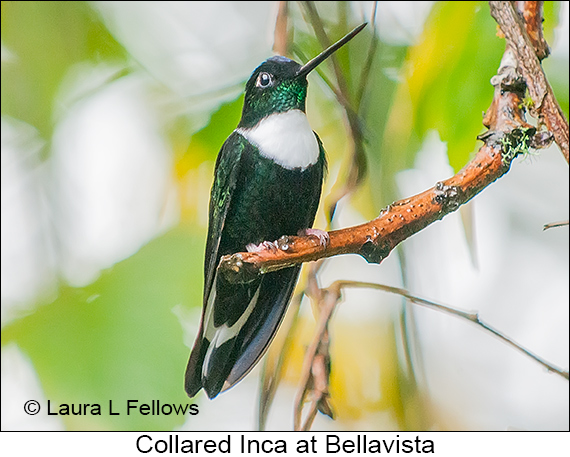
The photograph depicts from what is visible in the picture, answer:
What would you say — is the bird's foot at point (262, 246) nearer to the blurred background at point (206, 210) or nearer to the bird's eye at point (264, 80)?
the blurred background at point (206, 210)

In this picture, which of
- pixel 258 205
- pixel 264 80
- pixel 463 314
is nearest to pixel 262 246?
pixel 258 205

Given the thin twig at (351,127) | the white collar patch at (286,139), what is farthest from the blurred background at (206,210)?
the white collar patch at (286,139)

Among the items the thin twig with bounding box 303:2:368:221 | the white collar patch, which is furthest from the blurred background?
the white collar patch

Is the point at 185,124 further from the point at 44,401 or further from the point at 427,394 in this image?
the point at 427,394

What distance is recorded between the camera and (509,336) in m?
1.01

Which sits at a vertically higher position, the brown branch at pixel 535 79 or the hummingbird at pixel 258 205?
the brown branch at pixel 535 79

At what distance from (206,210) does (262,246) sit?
225 millimetres

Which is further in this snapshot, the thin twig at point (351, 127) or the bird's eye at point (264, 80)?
the thin twig at point (351, 127)

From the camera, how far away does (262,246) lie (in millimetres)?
863

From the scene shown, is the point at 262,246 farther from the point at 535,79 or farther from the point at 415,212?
the point at 535,79

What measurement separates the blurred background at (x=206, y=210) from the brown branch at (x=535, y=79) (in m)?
0.06

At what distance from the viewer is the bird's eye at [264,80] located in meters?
0.89

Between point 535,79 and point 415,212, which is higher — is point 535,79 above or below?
above

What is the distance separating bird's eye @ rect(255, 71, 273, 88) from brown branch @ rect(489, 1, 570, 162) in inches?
19.1
